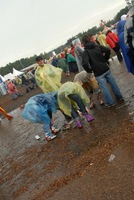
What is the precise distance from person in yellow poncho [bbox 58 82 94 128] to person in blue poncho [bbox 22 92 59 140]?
0.90 feet

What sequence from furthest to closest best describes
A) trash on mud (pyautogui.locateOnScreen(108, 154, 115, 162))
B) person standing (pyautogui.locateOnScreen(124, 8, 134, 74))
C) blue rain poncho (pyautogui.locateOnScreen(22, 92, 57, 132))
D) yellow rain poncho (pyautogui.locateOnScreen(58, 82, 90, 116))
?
1. blue rain poncho (pyautogui.locateOnScreen(22, 92, 57, 132))
2. yellow rain poncho (pyautogui.locateOnScreen(58, 82, 90, 116))
3. person standing (pyautogui.locateOnScreen(124, 8, 134, 74))
4. trash on mud (pyautogui.locateOnScreen(108, 154, 115, 162))

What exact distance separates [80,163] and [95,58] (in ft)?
9.73

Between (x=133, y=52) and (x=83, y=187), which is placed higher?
(x=133, y=52)

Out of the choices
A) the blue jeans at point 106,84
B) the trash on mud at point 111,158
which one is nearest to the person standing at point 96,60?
the blue jeans at point 106,84

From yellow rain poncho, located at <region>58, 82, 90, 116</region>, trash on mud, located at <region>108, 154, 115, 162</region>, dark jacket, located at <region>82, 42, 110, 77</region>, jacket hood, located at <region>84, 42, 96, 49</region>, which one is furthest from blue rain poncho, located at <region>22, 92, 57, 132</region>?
trash on mud, located at <region>108, 154, 115, 162</region>

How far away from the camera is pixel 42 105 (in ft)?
25.7

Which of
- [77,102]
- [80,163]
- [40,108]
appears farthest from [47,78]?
[80,163]

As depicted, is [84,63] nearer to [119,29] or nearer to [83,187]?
Answer: [119,29]

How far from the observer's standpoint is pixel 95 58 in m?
7.65

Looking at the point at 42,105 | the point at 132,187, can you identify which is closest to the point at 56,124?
the point at 42,105

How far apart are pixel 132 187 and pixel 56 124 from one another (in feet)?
18.3

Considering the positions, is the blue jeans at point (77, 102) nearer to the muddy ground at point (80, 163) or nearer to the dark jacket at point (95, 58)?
the muddy ground at point (80, 163)

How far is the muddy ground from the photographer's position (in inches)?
180

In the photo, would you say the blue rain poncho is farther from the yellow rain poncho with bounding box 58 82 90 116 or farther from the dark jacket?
the dark jacket
